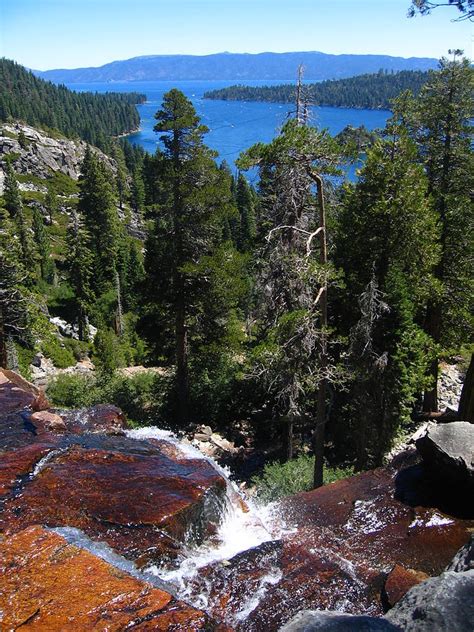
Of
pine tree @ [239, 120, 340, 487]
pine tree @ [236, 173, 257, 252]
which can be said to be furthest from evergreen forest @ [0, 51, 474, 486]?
pine tree @ [236, 173, 257, 252]

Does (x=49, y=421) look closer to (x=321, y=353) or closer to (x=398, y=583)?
(x=321, y=353)

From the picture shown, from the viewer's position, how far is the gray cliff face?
109375 mm

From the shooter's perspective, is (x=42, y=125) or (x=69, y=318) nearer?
(x=69, y=318)

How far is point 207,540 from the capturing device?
8.38 metres

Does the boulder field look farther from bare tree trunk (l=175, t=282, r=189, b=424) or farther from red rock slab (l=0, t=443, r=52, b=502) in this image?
bare tree trunk (l=175, t=282, r=189, b=424)

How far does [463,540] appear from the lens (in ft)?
26.7

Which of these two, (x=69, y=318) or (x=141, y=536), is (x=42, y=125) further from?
(x=141, y=536)

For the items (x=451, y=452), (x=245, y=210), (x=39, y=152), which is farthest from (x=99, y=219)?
(x=39, y=152)

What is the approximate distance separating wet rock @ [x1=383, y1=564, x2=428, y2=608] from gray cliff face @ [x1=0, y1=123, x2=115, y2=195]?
338ft

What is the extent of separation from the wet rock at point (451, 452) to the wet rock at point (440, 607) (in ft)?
13.1

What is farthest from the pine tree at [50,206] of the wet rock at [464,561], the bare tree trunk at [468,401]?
the wet rock at [464,561]

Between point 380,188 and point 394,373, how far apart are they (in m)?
5.32

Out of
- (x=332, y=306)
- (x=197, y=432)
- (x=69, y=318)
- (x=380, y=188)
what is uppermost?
(x=380, y=188)

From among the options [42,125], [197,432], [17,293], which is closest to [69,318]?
[17,293]
